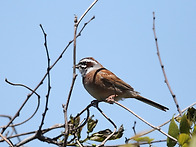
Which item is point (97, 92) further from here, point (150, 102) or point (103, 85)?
point (150, 102)

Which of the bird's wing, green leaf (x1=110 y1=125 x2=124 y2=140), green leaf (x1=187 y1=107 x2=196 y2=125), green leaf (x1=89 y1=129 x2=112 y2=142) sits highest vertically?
the bird's wing

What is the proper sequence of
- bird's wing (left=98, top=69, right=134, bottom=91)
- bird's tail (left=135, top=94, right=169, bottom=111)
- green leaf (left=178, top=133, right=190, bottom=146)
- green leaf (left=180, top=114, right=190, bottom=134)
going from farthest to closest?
bird's wing (left=98, top=69, right=134, bottom=91), bird's tail (left=135, top=94, right=169, bottom=111), green leaf (left=180, top=114, right=190, bottom=134), green leaf (left=178, top=133, right=190, bottom=146)

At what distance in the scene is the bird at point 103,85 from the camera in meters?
5.12

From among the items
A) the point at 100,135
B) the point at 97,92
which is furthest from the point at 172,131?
the point at 97,92

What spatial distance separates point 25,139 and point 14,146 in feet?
0.57

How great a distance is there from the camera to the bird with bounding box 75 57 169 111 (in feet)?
16.8

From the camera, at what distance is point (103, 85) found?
207 inches

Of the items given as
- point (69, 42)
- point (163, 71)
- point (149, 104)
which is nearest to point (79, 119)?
point (69, 42)

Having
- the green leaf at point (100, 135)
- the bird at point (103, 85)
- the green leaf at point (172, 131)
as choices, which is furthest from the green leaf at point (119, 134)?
the bird at point (103, 85)

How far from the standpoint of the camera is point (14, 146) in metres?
2.67

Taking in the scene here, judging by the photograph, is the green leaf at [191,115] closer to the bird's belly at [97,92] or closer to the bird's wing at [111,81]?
the bird's belly at [97,92]

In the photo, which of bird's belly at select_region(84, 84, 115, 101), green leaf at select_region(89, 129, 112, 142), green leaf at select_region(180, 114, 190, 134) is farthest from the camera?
bird's belly at select_region(84, 84, 115, 101)

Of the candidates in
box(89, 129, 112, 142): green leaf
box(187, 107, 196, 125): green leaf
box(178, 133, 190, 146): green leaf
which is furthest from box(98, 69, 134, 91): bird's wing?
box(178, 133, 190, 146): green leaf

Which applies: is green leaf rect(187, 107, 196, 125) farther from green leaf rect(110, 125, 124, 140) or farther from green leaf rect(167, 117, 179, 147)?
green leaf rect(110, 125, 124, 140)
